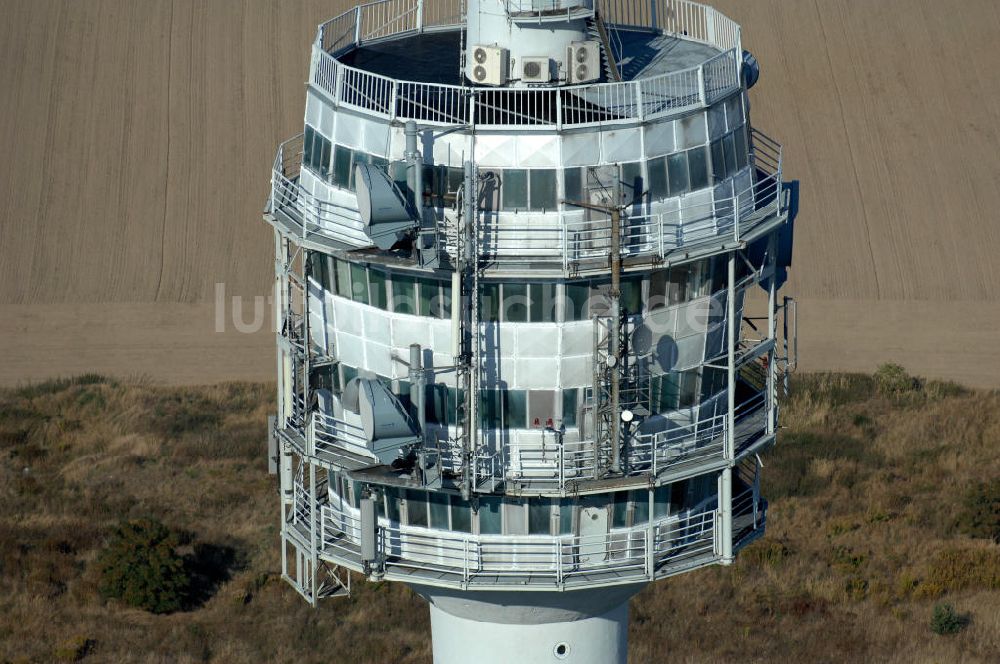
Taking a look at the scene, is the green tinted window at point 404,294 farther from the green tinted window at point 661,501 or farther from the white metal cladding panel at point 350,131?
the green tinted window at point 661,501

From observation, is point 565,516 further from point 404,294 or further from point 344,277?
point 344,277

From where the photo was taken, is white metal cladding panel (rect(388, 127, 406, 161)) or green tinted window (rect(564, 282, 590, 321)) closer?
white metal cladding panel (rect(388, 127, 406, 161))

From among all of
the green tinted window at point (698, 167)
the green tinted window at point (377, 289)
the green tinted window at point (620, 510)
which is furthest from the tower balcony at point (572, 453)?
the green tinted window at point (698, 167)

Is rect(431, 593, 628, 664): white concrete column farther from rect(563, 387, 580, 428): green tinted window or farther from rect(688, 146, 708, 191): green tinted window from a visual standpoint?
rect(688, 146, 708, 191): green tinted window

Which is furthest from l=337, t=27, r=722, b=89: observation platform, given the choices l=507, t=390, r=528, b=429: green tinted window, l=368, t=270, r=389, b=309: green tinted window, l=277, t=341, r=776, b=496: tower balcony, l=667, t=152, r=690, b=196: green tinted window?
l=507, t=390, r=528, b=429: green tinted window

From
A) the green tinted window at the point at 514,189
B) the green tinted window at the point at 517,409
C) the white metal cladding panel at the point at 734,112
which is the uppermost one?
the white metal cladding panel at the point at 734,112

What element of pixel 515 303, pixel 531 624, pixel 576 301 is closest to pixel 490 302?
pixel 515 303
